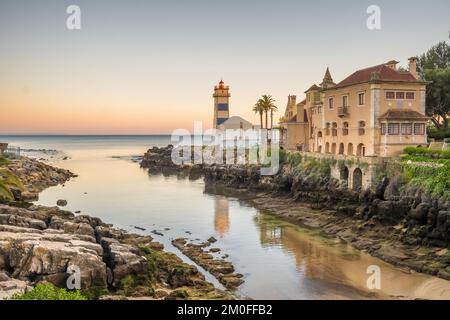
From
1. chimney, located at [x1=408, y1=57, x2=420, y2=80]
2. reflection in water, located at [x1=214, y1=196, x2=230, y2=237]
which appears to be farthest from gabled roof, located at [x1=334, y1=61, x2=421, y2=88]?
reflection in water, located at [x1=214, y1=196, x2=230, y2=237]

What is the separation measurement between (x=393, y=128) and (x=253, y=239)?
61.8 ft

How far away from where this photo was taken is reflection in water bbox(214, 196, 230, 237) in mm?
39622

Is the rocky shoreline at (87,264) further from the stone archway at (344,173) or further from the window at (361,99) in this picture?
the window at (361,99)

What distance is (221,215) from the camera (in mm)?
45625

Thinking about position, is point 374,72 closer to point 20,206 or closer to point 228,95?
point 20,206

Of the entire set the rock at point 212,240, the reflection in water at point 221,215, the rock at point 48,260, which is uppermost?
the rock at point 48,260

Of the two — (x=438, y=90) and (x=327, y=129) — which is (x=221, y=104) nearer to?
(x=327, y=129)

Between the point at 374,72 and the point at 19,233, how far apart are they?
115 ft

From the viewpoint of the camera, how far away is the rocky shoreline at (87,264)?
73.3ft

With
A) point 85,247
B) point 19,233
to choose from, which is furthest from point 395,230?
point 19,233

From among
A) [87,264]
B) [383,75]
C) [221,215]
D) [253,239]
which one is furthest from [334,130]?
[87,264]

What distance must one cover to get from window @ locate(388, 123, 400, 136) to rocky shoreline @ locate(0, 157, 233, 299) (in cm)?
2576

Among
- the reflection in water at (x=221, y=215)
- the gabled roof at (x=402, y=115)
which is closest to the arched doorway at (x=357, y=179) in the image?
the gabled roof at (x=402, y=115)

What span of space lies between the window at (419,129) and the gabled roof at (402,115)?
0.62 meters
